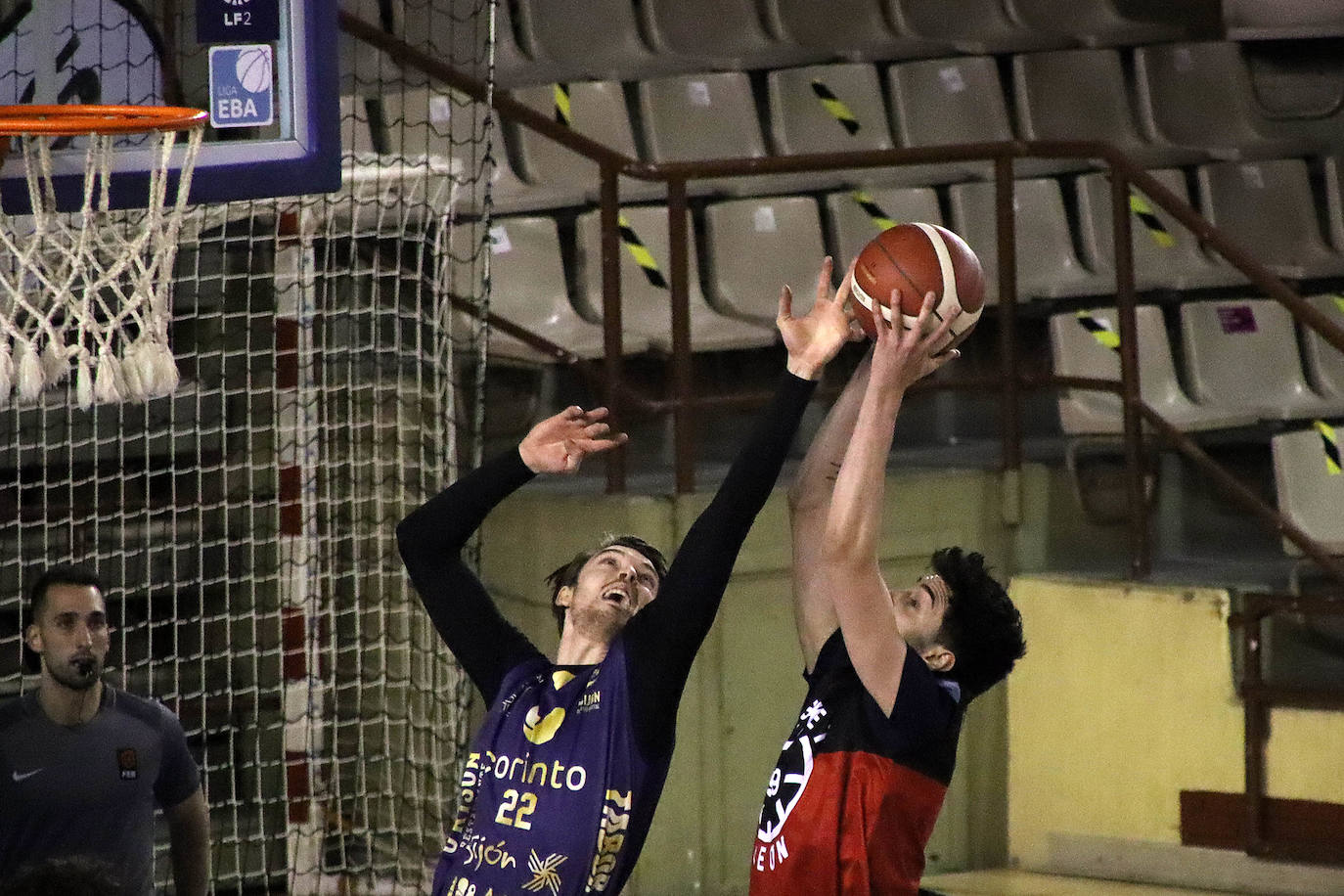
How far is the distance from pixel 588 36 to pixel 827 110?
1007 millimetres

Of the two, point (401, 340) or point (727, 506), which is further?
point (401, 340)

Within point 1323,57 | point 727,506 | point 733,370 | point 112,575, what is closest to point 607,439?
point 727,506

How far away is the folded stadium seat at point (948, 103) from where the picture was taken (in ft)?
24.5

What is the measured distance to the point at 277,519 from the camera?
5285 millimetres

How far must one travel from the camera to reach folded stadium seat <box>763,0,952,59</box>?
7.78 meters

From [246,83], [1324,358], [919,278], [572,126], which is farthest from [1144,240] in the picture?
[919,278]

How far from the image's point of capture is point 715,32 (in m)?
7.71

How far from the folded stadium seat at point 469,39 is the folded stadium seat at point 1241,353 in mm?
2628

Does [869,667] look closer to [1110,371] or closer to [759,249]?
[1110,371]

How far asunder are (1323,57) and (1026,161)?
5.55 ft

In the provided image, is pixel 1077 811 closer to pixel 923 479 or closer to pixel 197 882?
pixel 923 479

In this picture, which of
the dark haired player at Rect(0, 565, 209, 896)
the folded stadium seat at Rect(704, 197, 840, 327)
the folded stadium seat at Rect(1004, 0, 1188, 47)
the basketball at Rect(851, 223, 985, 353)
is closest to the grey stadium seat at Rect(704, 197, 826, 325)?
the folded stadium seat at Rect(704, 197, 840, 327)

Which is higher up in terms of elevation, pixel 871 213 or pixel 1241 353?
pixel 871 213

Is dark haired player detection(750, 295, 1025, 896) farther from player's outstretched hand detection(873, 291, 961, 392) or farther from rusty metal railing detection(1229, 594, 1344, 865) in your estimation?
rusty metal railing detection(1229, 594, 1344, 865)
